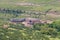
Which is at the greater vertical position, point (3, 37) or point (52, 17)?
point (3, 37)

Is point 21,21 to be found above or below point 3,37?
below

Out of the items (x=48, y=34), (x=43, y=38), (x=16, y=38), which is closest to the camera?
(x=16, y=38)

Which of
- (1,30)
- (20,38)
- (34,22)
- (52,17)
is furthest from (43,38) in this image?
(52,17)

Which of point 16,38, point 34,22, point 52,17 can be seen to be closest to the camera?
point 16,38

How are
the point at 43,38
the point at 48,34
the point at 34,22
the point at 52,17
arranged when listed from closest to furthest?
the point at 43,38 → the point at 48,34 → the point at 34,22 → the point at 52,17

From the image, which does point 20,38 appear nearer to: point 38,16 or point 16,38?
point 16,38

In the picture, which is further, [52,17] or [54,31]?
[52,17]

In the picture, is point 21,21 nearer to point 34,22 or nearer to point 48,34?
point 34,22

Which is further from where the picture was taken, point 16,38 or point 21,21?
point 21,21

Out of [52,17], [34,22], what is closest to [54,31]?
[34,22]
